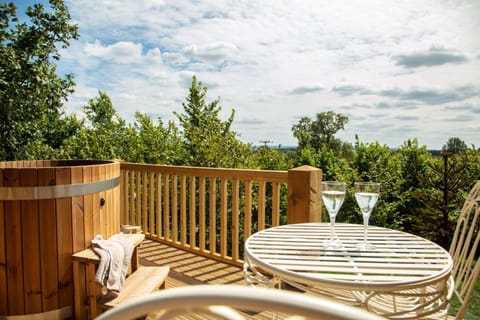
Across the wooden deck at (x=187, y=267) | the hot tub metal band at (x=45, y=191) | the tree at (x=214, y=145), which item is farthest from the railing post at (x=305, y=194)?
the tree at (x=214, y=145)

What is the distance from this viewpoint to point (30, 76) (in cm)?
470

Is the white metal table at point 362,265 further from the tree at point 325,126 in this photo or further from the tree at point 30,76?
the tree at point 325,126

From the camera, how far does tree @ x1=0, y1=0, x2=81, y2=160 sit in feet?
15.0

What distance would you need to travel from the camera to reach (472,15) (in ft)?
18.1

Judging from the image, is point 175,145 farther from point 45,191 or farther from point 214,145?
point 45,191

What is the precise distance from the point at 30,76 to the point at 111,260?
369cm

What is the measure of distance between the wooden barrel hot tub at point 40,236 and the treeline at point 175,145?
308 centimetres

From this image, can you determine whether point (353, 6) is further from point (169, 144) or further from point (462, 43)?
point (169, 144)

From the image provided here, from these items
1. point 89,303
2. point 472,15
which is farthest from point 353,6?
point 89,303

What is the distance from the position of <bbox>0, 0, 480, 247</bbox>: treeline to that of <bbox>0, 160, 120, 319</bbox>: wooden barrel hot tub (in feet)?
10.1

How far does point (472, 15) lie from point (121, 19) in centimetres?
632

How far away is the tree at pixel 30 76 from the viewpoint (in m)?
4.58

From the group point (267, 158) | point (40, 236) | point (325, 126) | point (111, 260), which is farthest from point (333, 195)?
point (325, 126)

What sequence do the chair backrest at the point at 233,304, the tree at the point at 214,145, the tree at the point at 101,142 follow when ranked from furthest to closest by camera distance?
1. the tree at the point at 214,145
2. the tree at the point at 101,142
3. the chair backrest at the point at 233,304
